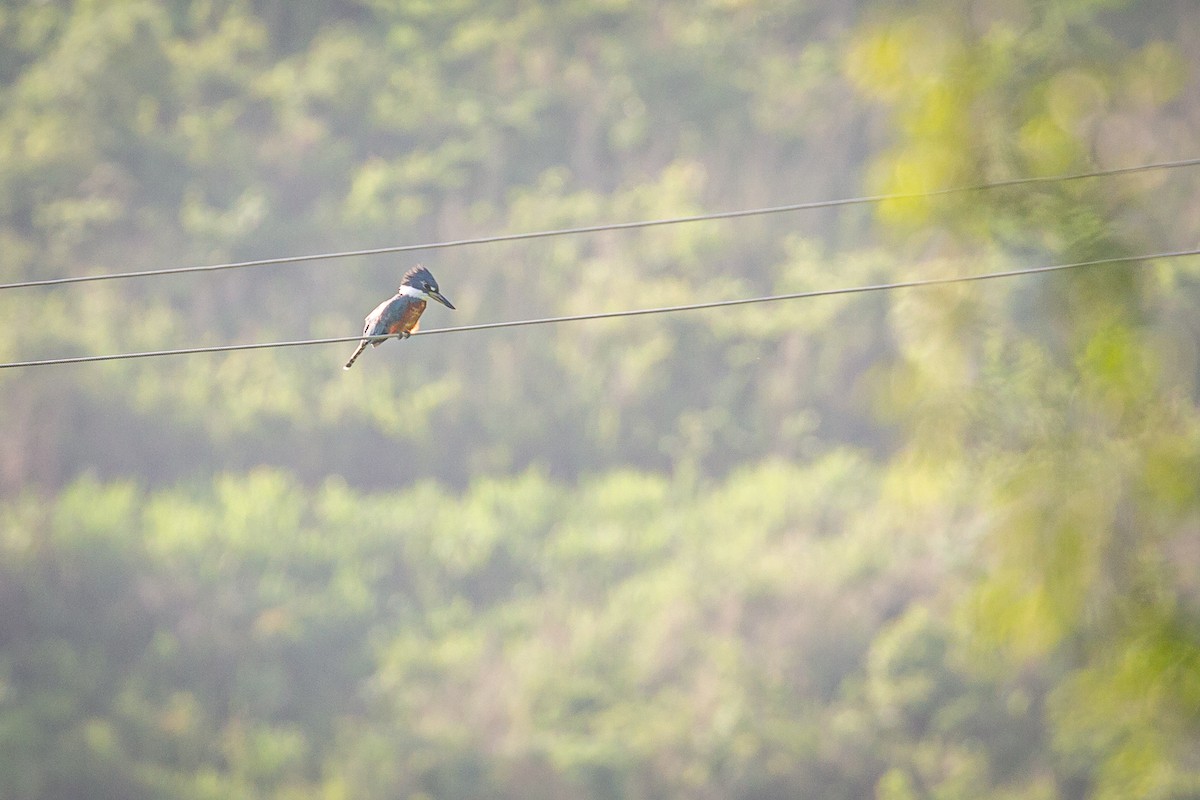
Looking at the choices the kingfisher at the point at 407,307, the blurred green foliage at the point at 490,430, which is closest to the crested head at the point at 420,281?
the kingfisher at the point at 407,307

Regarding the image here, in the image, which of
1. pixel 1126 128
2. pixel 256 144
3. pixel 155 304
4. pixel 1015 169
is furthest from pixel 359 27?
pixel 1015 169

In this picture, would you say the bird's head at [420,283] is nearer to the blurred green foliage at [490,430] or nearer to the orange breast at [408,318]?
the orange breast at [408,318]

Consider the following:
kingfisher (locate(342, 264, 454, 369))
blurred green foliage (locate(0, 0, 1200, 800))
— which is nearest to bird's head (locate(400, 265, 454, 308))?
kingfisher (locate(342, 264, 454, 369))

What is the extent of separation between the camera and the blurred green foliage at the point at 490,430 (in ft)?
41.2

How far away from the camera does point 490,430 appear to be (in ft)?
53.0

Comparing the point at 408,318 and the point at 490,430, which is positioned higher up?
the point at 490,430

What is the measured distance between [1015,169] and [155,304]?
13.2m

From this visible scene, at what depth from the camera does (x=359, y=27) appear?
18297 millimetres

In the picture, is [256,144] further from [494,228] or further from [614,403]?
[614,403]

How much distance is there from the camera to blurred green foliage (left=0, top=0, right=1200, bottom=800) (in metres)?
12.6

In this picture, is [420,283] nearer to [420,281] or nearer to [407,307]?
[420,281]

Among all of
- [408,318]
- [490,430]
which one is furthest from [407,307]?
[490,430]

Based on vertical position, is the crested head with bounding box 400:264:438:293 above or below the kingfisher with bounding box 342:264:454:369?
above

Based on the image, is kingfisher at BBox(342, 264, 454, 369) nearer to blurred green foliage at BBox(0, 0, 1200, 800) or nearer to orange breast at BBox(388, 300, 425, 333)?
orange breast at BBox(388, 300, 425, 333)
